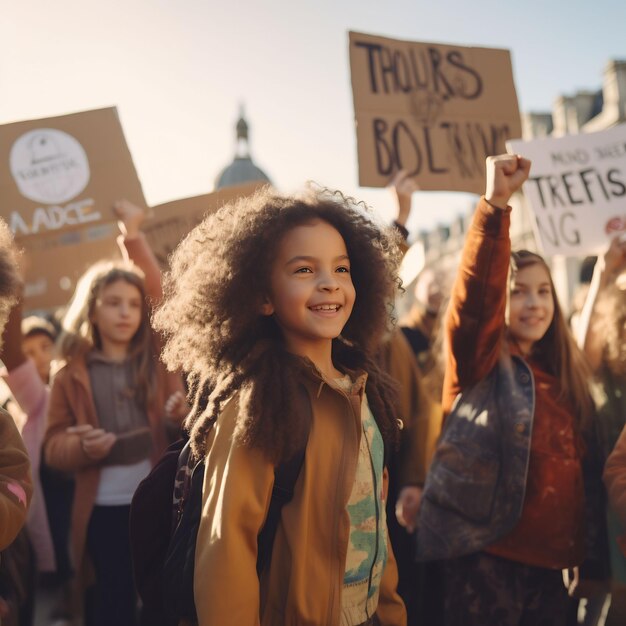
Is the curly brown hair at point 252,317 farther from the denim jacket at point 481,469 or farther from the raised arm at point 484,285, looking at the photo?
the denim jacket at point 481,469

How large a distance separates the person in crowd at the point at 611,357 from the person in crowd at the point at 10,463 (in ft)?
6.21

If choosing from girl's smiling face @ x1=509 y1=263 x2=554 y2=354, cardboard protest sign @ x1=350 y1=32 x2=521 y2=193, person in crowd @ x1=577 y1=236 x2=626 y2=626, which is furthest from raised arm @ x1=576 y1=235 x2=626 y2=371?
cardboard protest sign @ x1=350 y1=32 x2=521 y2=193

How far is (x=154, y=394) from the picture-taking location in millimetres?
3100

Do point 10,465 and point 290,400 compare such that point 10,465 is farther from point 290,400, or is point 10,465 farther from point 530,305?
point 530,305

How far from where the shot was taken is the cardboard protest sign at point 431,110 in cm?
392

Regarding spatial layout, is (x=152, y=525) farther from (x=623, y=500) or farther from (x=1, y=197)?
(x=1, y=197)

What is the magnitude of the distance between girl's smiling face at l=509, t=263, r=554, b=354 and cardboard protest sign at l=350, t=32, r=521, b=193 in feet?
4.18

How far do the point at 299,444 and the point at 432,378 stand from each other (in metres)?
2.03

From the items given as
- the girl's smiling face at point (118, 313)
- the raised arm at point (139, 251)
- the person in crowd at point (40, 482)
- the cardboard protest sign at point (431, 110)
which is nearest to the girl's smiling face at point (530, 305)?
the cardboard protest sign at point (431, 110)

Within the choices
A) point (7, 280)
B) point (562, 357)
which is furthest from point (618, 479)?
point (7, 280)

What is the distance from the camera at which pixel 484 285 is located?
237 centimetres

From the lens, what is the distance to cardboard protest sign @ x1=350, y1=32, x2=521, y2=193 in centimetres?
392

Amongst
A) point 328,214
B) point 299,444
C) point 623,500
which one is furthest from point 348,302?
point 623,500

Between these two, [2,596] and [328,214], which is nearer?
[328,214]
